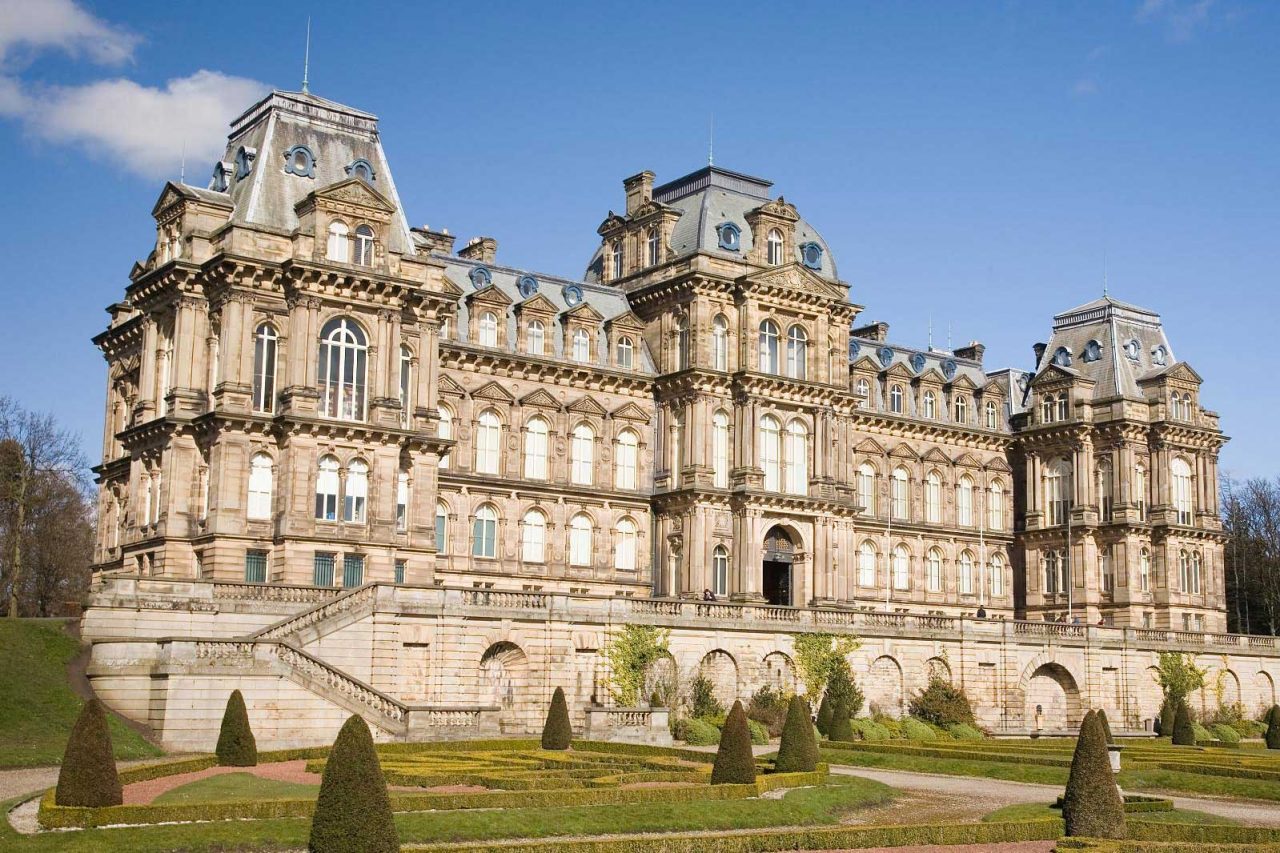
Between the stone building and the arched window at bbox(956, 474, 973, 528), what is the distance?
350 millimetres

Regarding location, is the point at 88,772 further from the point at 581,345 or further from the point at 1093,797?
the point at 581,345

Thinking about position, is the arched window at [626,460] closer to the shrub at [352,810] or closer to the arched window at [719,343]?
the arched window at [719,343]

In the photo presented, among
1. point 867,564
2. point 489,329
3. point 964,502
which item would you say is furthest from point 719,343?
point 964,502

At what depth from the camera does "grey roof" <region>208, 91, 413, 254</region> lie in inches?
2344

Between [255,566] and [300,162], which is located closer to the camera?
[255,566]

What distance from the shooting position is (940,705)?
214ft

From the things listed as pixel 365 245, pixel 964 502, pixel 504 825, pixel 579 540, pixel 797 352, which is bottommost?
pixel 504 825

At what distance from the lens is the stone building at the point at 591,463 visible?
180 ft

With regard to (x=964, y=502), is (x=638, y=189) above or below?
above

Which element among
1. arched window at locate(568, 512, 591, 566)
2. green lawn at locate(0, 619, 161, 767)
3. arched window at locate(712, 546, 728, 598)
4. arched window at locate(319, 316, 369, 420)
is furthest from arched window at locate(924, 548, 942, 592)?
green lawn at locate(0, 619, 161, 767)

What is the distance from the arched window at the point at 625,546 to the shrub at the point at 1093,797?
43.0 m

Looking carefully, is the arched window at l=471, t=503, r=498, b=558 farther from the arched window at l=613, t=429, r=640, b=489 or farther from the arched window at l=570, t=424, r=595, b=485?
the arched window at l=613, t=429, r=640, b=489

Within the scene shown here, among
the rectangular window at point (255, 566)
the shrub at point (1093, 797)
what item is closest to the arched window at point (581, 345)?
the rectangular window at point (255, 566)

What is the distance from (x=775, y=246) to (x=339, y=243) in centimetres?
2431
